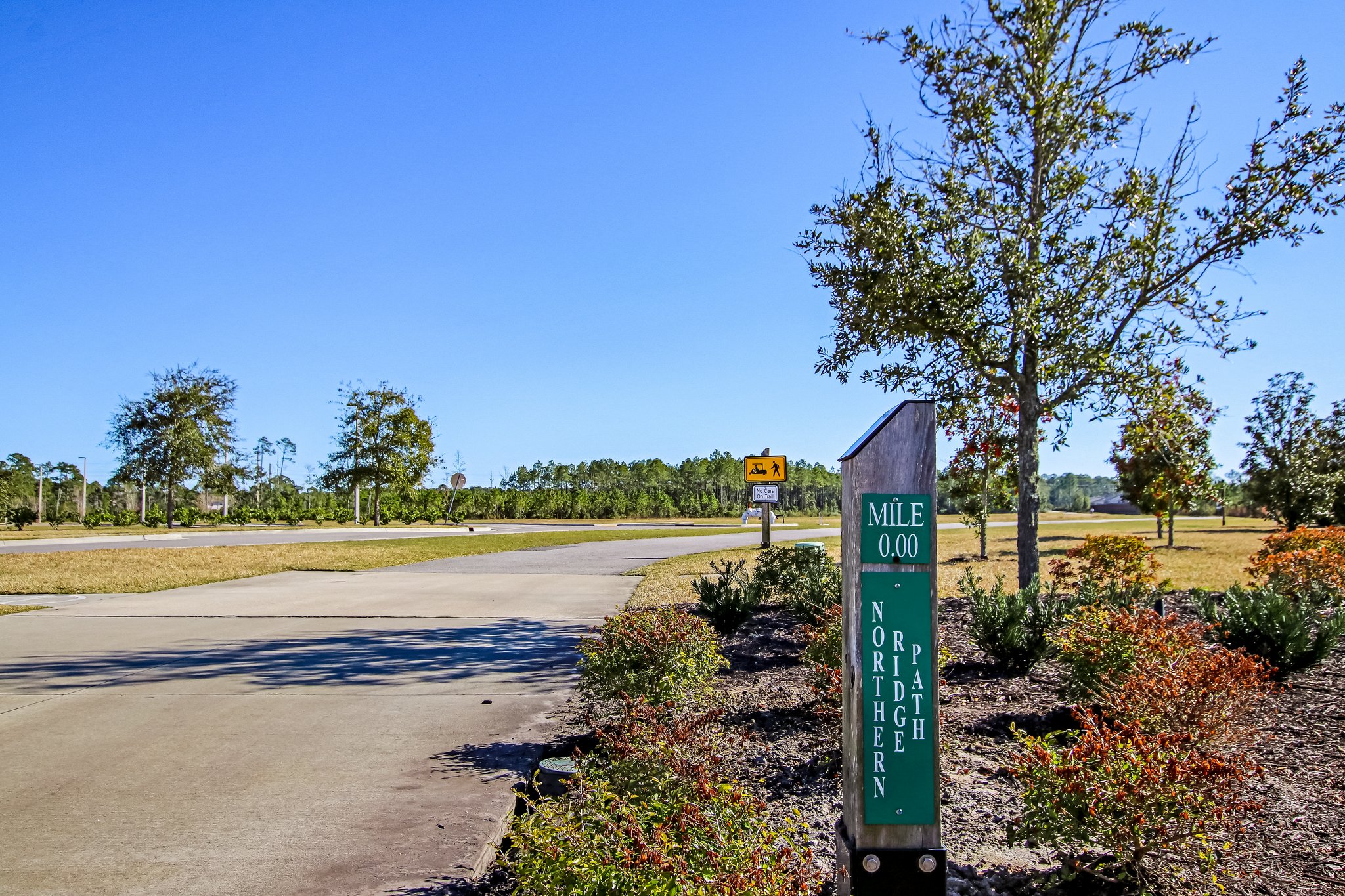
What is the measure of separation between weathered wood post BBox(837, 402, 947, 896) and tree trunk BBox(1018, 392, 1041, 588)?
23.4 ft

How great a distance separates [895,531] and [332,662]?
647 centimetres

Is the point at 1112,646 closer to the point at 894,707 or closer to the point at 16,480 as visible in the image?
the point at 894,707

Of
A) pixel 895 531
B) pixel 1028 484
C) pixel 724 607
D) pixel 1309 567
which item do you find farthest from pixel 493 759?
pixel 1309 567

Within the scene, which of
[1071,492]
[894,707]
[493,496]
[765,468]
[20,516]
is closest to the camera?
[894,707]

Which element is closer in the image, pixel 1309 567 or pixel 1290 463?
pixel 1309 567

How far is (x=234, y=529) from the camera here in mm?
40469

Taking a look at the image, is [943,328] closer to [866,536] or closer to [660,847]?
[866,536]

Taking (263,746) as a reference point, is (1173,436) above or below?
above

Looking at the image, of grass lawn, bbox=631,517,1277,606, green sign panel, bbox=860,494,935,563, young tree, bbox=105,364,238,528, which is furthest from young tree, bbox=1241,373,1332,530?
young tree, bbox=105,364,238,528

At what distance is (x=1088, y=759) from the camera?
9.34ft

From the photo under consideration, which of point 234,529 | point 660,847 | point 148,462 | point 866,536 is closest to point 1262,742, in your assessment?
point 866,536

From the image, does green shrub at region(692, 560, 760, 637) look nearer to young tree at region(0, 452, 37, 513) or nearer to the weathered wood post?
the weathered wood post

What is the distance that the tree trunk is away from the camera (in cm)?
899

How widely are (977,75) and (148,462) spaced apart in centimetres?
4371
